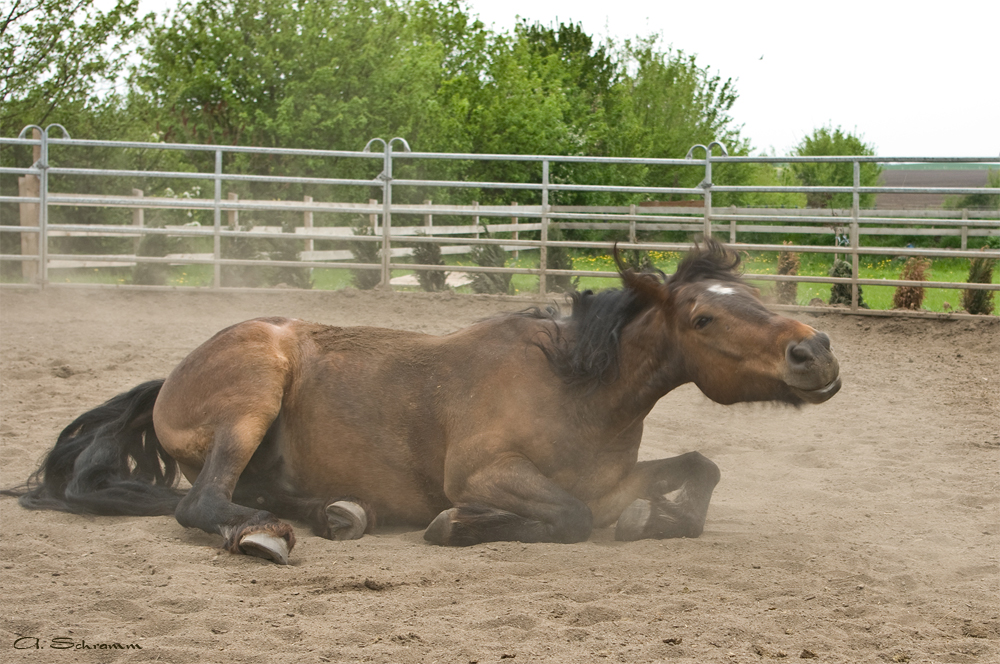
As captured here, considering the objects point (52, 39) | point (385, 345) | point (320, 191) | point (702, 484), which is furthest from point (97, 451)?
point (320, 191)

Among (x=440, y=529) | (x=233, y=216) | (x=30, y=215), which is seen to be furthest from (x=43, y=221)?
(x=440, y=529)

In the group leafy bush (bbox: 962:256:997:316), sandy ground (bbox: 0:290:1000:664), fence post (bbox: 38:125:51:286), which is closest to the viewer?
sandy ground (bbox: 0:290:1000:664)

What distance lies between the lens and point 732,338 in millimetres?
3402

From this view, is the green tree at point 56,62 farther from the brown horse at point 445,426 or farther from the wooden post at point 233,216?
the brown horse at point 445,426

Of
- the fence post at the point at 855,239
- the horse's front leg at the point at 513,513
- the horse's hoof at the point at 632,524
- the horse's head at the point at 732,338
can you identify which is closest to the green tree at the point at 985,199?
the fence post at the point at 855,239

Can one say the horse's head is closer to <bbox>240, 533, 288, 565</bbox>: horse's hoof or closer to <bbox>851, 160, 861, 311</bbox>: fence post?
<bbox>240, 533, 288, 565</bbox>: horse's hoof

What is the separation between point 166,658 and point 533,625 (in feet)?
3.48

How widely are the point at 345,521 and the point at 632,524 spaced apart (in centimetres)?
123

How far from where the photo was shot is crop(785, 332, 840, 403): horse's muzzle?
3.09 meters

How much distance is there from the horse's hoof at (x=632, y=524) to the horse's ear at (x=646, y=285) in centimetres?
90

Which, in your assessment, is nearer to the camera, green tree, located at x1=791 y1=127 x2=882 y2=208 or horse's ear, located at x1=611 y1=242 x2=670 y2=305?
horse's ear, located at x1=611 y1=242 x2=670 y2=305

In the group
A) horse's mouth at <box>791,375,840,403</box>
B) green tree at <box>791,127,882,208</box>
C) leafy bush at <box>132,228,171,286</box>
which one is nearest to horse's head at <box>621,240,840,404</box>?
horse's mouth at <box>791,375,840,403</box>

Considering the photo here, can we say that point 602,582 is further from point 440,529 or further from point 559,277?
point 559,277

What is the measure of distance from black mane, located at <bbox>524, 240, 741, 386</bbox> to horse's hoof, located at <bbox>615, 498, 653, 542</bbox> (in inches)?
22.5
